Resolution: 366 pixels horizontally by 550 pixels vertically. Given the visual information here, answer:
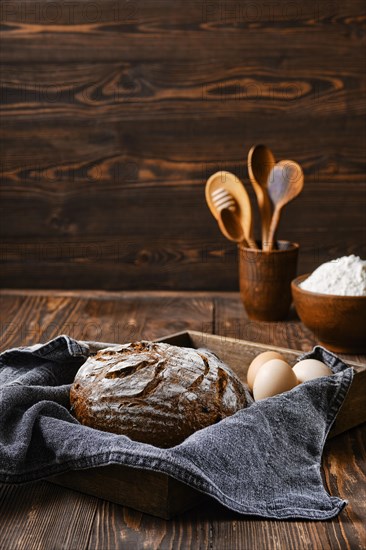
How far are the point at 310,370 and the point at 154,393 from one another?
0.99 feet

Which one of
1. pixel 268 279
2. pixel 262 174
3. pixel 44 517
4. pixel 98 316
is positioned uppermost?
pixel 262 174

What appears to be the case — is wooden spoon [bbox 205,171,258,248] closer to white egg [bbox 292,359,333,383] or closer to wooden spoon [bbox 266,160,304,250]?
wooden spoon [bbox 266,160,304,250]

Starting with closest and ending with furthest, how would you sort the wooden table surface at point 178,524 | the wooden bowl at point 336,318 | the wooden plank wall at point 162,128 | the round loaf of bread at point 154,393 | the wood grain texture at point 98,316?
the wooden table surface at point 178,524 < the round loaf of bread at point 154,393 < the wooden bowl at point 336,318 < the wood grain texture at point 98,316 < the wooden plank wall at point 162,128

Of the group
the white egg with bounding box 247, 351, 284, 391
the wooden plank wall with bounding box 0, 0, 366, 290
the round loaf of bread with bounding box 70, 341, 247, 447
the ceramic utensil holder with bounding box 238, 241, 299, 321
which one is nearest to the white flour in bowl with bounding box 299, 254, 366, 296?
the ceramic utensil holder with bounding box 238, 241, 299, 321

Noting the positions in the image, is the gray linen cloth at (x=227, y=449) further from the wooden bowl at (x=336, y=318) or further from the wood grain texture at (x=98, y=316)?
the wood grain texture at (x=98, y=316)

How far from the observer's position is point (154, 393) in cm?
99

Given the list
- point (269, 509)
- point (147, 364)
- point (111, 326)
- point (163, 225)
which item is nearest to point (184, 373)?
point (147, 364)

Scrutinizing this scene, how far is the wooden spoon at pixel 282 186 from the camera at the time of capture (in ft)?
5.94

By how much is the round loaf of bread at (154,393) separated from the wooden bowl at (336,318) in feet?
1.54

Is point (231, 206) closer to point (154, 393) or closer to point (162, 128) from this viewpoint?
point (162, 128)

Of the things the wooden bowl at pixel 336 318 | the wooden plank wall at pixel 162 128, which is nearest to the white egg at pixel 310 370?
the wooden bowl at pixel 336 318

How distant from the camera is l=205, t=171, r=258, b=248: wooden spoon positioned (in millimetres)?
1854

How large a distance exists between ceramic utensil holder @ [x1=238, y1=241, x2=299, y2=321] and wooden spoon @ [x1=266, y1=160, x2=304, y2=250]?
63 millimetres

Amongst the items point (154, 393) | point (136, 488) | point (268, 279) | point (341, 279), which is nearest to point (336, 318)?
point (341, 279)
